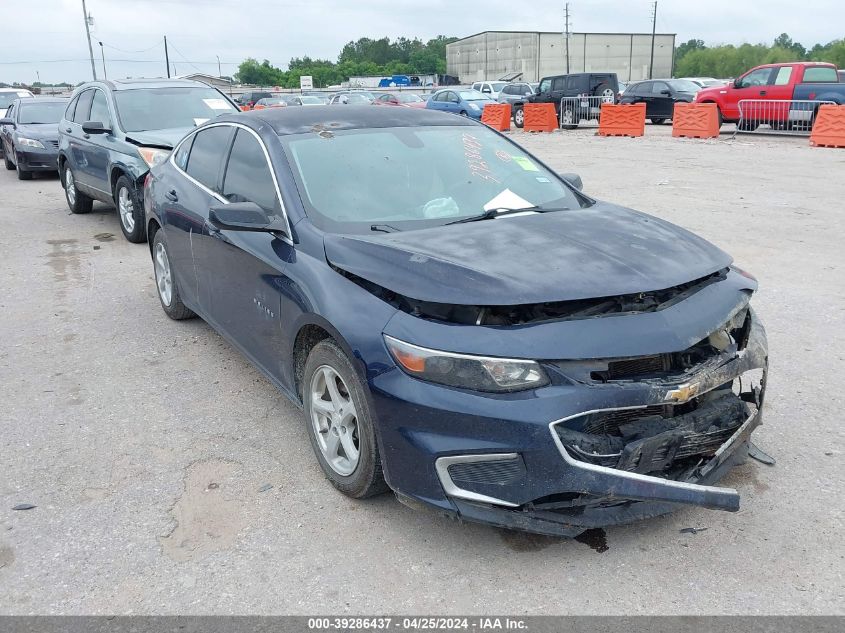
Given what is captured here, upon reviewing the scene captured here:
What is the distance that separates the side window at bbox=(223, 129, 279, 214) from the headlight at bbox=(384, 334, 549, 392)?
1.44m

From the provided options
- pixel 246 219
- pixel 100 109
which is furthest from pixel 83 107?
pixel 246 219

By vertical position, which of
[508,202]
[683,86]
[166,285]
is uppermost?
[683,86]

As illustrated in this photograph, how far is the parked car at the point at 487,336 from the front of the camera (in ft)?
9.34

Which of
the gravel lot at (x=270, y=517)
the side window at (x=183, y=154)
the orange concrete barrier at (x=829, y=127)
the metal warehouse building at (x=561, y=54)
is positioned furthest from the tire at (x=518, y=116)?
the metal warehouse building at (x=561, y=54)

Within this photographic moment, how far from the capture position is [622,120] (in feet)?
75.7

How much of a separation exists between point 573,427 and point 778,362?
2805 millimetres

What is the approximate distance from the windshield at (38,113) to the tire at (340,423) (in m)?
15.2

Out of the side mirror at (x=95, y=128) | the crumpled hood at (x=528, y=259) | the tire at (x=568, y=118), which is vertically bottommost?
the tire at (x=568, y=118)

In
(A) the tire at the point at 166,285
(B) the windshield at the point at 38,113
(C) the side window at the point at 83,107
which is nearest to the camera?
(A) the tire at the point at 166,285

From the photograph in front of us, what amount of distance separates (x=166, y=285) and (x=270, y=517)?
328cm

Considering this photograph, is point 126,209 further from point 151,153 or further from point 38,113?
point 38,113

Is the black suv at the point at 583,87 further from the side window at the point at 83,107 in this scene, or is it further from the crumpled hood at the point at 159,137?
the crumpled hood at the point at 159,137

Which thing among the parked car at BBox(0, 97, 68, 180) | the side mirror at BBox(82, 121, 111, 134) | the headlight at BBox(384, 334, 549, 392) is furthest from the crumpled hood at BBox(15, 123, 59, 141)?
the headlight at BBox(384, 334, 549, 392)

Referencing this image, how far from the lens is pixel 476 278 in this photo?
3068mm
